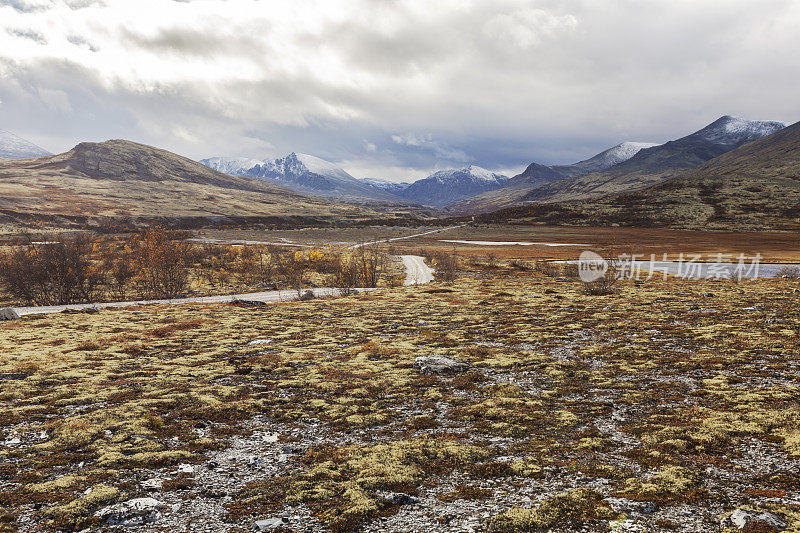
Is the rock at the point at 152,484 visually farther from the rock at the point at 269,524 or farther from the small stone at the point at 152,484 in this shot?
the rock at the point at 269,524

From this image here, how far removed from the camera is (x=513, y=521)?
22.4 feet

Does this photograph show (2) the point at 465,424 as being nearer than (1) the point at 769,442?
No

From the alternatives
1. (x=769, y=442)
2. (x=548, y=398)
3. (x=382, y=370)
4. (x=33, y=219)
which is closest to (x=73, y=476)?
(x=382, y=370)

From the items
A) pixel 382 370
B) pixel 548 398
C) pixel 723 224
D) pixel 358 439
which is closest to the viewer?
pixel 358 439

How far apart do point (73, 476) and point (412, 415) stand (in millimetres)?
8537

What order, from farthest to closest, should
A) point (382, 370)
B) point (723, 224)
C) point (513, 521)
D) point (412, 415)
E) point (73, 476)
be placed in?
point (723, 224)
point (382, 370)
point (412, 415)
point (73, 476)
point (513, 521)

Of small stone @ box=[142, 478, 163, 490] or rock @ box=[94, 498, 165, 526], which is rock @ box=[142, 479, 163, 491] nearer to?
small stone @ box=[142, 478, 163, 490]

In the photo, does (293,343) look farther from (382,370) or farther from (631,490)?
(631,490)

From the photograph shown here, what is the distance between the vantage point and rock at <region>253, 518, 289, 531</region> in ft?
22.6

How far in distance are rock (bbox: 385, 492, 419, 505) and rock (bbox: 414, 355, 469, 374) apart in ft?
29.5

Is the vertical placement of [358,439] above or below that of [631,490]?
below

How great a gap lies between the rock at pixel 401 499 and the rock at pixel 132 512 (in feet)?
14.4

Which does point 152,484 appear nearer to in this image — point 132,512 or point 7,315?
point 132,512

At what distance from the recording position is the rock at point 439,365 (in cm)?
1683
